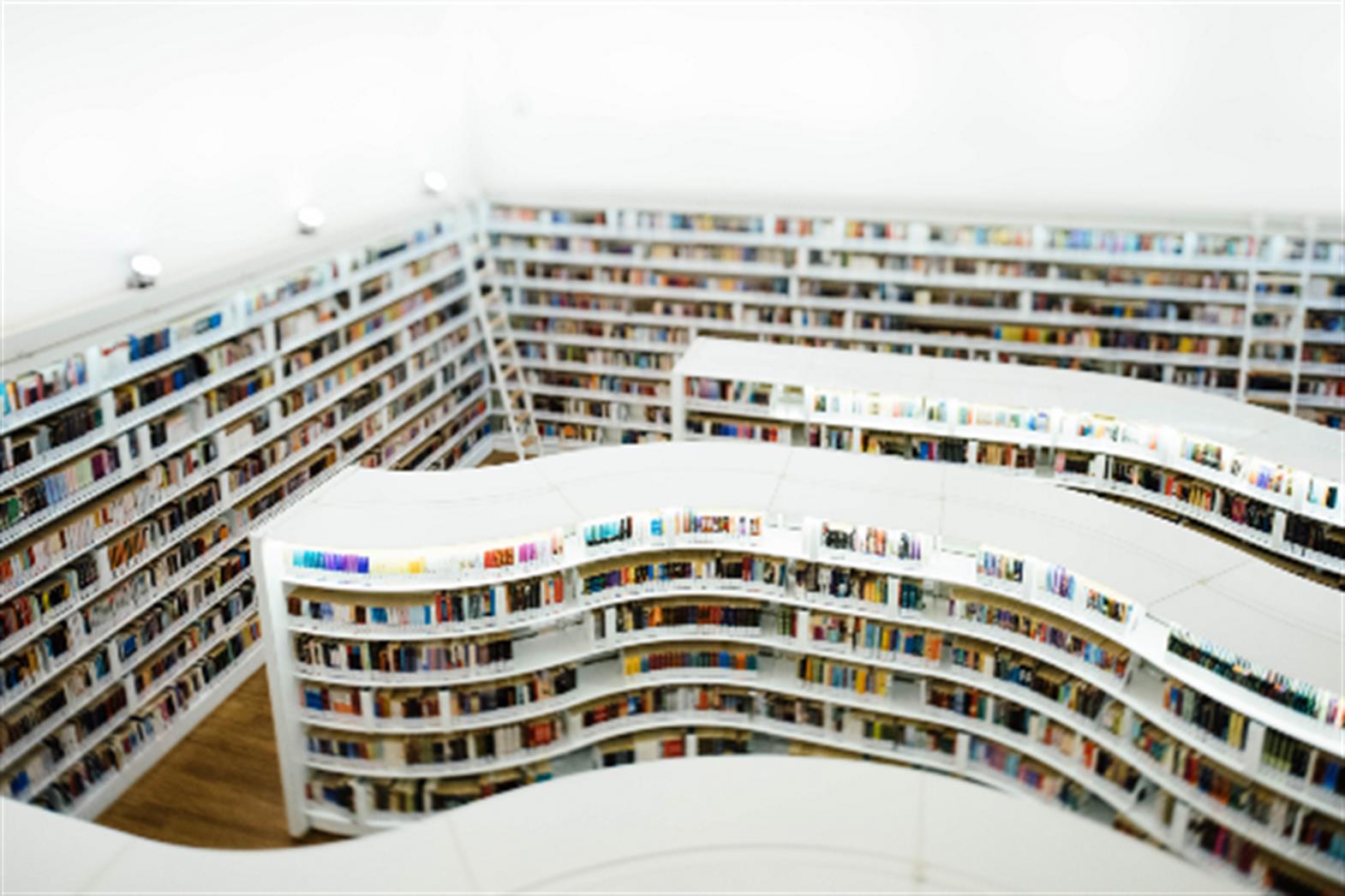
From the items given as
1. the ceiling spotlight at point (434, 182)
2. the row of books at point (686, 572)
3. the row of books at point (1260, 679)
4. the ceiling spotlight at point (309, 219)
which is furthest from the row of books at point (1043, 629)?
the ceiling spotlight at point (434, 182)

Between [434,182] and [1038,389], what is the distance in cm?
612

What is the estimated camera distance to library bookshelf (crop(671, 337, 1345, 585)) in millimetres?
6797

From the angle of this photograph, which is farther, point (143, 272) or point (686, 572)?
point (143, 272)

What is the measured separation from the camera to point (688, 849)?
3.58 m

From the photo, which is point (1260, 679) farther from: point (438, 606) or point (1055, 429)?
point (438, 606)

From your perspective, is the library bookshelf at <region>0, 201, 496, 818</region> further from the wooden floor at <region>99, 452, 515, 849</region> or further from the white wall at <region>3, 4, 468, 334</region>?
the white wall at <region>3, 4, 468, 334</region>

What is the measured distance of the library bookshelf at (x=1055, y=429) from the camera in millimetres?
6797

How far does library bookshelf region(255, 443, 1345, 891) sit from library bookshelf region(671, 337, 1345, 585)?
1618mm

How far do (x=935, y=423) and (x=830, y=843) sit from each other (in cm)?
464

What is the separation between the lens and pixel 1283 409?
9.65 meters

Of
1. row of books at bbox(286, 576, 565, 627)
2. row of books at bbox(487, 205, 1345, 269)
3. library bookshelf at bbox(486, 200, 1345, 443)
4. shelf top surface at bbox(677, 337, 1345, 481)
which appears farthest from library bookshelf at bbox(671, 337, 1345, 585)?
row of books at bbox(286, 576, 565, 627)

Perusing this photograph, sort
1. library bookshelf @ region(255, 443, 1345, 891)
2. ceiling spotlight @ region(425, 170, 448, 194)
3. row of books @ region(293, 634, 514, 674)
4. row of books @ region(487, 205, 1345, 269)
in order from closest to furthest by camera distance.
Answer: library bookshelf @ region(255, 443, 1345, 891)
row of books @ region(293, 634, 514, 674)
row of books @ region(487, 205, 1345, 269)
ceiling spotlight @ region(425, 170, 448, 194)

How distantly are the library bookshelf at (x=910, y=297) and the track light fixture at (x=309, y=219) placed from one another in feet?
7.31

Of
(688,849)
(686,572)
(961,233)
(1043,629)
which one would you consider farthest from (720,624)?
(961,233)
